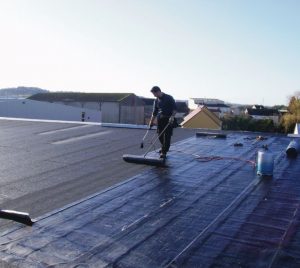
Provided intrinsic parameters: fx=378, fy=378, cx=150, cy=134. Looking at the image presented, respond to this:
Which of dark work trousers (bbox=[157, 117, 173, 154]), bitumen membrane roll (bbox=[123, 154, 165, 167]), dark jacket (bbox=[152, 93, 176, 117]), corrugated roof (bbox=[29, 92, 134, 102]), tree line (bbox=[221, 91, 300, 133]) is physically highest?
corrugated roof (bbox=[29, 92, 134, 102])

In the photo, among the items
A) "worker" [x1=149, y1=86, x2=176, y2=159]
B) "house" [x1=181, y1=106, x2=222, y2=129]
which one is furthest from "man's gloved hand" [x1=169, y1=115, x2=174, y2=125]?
"house" [x1=181, y1=106, x2=222, y2=129]

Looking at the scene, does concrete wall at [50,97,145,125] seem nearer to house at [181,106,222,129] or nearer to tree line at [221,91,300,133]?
tree line at [221,91,300,133]

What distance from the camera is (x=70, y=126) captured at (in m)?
12.6

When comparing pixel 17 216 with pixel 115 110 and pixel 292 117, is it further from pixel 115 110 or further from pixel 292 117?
pixel 292 117

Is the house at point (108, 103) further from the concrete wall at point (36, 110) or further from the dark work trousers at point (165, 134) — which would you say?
the dark work trousers at point (165, 134)

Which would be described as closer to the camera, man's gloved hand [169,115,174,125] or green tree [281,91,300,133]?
man's gloved hand [169,115,174,125]

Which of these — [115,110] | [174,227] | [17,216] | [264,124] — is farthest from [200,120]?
[17,216]

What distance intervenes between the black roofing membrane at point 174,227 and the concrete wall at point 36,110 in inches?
921

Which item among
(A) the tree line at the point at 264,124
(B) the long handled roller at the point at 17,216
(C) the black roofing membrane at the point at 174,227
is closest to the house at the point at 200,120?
(A) the tree line at the point at 264,124

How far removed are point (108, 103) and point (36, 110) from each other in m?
11.9

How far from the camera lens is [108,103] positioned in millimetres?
Result: 38938

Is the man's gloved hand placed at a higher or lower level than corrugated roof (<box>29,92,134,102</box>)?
lower

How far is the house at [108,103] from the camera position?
3878 cm

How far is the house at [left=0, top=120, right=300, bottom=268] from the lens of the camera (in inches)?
121
